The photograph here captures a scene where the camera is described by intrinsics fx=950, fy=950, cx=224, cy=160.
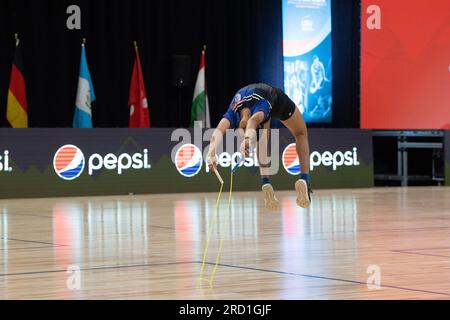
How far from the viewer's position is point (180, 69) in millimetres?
20469

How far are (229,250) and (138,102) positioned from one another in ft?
37.1

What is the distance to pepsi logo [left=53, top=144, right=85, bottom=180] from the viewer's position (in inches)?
687

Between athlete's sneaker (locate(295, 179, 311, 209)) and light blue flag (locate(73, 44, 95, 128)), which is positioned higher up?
light blue flag (locate(73, 44, 95, 128))

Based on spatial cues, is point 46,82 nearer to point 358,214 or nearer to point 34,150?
point 34,150

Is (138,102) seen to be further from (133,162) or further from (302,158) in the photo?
(302,158)

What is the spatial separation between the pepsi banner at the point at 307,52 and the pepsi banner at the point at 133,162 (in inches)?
66.2

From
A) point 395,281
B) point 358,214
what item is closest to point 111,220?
point 358,214

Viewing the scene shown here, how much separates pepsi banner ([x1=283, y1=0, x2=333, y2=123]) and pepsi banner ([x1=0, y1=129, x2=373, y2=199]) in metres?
1.68

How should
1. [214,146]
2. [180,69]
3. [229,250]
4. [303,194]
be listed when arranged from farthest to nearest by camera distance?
[180,69]
[303,194]
[229,250]
[214,146]

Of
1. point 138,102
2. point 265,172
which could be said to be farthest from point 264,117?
point 138,102

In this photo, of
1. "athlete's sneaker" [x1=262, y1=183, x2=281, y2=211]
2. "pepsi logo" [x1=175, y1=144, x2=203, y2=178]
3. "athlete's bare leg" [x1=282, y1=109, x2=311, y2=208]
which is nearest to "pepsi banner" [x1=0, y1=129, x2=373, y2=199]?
"pepsi logo" [x1=175, y1=144, x2=203, y2=178]

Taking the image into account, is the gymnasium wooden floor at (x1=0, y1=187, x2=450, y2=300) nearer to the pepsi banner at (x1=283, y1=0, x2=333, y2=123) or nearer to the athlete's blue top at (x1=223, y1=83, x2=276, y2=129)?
the athlete's blue top at (x1=223, y1=83, x2=276, y2=129)

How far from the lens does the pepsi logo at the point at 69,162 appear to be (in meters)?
17.5

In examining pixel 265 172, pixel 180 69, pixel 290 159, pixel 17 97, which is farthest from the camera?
pixel 180 69
